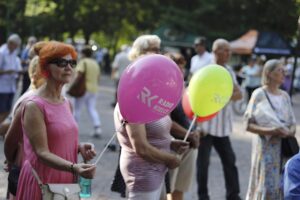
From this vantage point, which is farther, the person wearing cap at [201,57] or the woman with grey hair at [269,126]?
the person wearing cap at [201,57]

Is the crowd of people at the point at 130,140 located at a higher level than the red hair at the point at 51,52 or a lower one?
lower

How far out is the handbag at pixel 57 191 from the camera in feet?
13.6

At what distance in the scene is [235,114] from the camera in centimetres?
2098

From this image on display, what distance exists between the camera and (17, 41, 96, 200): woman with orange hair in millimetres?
4129

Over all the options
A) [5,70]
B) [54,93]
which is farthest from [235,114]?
[54,93]

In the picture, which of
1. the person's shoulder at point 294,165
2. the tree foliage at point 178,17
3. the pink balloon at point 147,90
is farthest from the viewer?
the tree foliage at point 178,17

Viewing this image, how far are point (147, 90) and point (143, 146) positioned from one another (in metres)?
0.44

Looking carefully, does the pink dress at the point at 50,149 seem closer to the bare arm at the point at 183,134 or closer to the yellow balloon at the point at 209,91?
the bare arm at the point at 183,134

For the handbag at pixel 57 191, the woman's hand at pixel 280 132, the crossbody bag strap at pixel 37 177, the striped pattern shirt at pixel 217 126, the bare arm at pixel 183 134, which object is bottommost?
the striped pattern shirt at pixel 217 126

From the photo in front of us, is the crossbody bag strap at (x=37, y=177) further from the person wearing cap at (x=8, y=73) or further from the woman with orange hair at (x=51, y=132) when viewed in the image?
the person wearing cap at (x=8, y=73)

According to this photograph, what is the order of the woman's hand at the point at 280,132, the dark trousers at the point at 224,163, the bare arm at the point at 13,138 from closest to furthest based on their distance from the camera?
the bare arm at the point at 13,138, the woman's hand at the point at 280,132, the dark trousers at the point at 224,163

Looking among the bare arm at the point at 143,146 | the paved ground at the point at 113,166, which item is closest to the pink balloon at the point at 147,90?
the bare arm at the point at 143,146

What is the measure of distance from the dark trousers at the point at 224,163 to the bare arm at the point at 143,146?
3.31m

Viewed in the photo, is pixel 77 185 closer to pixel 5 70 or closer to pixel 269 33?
pixel 5 70
